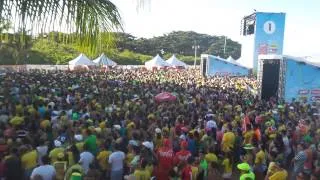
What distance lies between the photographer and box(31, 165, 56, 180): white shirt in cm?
760

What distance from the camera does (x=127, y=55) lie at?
64.1 metres

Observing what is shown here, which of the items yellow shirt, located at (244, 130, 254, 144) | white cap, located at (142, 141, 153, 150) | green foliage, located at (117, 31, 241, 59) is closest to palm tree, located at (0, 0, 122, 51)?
white cap, located at (142, 141, 153, 150)

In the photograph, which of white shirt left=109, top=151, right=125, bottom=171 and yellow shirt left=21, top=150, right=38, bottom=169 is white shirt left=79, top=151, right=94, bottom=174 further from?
yellow shirt left=21, top=150, right=38, bottom=169

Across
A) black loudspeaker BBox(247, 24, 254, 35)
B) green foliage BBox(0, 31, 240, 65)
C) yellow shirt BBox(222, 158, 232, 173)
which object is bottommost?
yellow shirt BBox(222, 158, 232, 173)

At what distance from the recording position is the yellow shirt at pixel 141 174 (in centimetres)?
787

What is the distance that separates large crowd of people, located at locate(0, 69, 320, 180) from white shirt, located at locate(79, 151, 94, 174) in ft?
0.06

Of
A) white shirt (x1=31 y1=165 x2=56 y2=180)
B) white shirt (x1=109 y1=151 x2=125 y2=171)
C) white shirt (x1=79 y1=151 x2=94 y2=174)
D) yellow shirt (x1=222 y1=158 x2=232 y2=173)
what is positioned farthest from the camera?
yellow shirt (x1=222 y1=158 x2=232 y2=173)

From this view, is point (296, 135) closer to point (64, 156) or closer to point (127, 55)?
point (64, 156)

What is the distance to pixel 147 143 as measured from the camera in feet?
32.1

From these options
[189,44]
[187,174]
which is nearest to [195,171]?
[187,174]

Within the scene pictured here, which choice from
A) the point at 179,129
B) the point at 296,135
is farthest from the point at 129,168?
the point at 296,135

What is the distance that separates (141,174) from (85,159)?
4.44 feet

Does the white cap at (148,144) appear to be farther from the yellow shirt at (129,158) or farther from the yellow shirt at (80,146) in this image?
the yellow shirt at (80,146)

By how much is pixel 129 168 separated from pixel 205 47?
4079 inches
